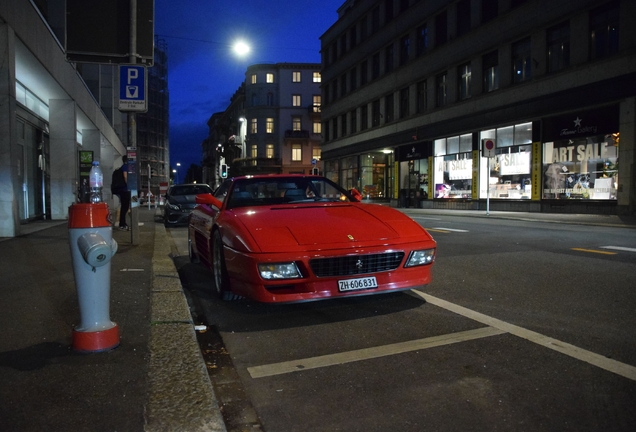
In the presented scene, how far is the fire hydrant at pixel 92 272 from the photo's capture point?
11.0ft

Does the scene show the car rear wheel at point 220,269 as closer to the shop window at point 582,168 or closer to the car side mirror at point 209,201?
the car side mirror at point 209,201

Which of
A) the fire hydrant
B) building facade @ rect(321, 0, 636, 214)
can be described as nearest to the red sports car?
the fire hydrant

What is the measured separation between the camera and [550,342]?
12.2 ft

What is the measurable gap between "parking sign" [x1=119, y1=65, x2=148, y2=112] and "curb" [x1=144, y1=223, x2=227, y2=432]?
16.4ft

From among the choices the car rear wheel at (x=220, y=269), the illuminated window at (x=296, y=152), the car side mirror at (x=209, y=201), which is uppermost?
the illuminated window at (x=296, y=152)

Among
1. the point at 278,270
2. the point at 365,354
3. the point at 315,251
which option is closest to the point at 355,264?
the point at 315,251

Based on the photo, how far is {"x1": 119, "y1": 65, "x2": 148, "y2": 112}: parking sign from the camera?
8.34 meters

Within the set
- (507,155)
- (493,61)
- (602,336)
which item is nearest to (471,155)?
(507,155)

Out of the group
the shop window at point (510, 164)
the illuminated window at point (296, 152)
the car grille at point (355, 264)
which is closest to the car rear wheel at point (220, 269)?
the car grille at point (355, 264)

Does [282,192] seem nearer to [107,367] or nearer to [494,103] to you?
[107,367]

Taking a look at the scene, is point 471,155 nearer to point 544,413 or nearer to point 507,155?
point 507,155

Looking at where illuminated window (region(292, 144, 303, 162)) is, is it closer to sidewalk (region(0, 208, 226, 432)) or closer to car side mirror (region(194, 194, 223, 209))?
car side mirror (region(194, 194, 223, 209))

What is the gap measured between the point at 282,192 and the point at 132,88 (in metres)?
4.16

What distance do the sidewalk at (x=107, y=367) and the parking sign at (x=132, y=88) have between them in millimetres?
3960
